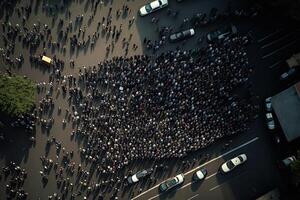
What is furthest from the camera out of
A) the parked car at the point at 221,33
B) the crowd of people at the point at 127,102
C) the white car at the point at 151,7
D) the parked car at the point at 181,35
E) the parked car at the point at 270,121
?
the white car at the point at 151,7

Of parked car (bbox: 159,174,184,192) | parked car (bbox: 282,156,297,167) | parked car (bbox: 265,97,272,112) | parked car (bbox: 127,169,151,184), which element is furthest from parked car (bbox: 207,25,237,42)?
parked car (bbox: 127,169,151,184)

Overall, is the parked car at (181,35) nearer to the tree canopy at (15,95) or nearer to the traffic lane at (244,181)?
the traffic lane at (244,181)

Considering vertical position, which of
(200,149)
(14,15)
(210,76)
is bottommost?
(200,149)

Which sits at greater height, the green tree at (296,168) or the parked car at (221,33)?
the parked car at (221,33)

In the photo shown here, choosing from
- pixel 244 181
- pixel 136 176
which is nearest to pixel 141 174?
pixel 136 176

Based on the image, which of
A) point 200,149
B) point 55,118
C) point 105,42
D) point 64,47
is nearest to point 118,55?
point 105,42

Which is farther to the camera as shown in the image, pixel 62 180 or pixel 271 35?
pixel 271 35

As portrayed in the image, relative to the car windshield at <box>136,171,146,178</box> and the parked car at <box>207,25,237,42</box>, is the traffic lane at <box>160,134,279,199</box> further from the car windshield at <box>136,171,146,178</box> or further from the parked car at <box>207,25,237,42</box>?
the parked car at <box>207,25,237,42</box>

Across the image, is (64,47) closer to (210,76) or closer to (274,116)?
(210,76)

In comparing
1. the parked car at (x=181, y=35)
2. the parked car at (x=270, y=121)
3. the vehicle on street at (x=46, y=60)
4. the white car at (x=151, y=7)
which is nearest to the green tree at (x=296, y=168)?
the parked car at (x=270, y=121)
